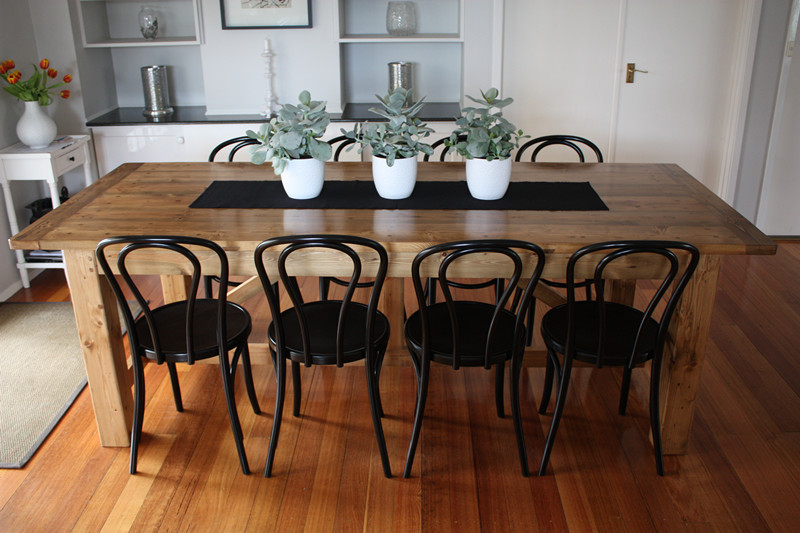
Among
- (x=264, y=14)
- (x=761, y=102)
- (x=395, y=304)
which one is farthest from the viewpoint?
(x=761, y=102)

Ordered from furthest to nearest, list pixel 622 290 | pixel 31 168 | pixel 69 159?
pixel 69 159 → pixel 31 168 → pixel 622 290

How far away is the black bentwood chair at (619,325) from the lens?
6.95ft

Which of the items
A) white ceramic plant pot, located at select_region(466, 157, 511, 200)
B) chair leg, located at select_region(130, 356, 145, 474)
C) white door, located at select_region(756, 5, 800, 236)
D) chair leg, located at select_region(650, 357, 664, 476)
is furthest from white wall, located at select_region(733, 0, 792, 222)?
chair leg, located at select_region(130, 356, 145, 474)

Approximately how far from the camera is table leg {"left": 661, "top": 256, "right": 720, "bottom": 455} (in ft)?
7.59

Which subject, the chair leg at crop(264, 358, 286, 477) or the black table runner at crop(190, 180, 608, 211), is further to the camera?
Result: the black table runner at crop(190, 180, 608, 211)

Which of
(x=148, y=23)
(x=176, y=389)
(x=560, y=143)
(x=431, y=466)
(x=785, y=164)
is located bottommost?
(x=431, y=466)

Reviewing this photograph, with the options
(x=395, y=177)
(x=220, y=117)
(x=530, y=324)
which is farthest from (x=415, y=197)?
(x=220, y=117)

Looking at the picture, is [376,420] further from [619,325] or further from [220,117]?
[220,117]

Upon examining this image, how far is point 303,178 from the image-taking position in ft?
8.63

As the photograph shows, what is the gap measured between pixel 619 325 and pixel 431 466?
0.83 m

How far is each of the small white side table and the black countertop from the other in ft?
1.44

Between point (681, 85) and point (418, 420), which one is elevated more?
point (681, 85)

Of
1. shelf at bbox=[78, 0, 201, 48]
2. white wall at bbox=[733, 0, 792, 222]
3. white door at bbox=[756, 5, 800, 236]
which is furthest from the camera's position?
shelf at bbox=[78, 0, 201, 48]

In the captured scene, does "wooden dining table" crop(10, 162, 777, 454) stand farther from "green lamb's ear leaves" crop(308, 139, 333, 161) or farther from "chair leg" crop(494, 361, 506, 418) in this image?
"chair leg" crop(494, 361, 506, 418)
